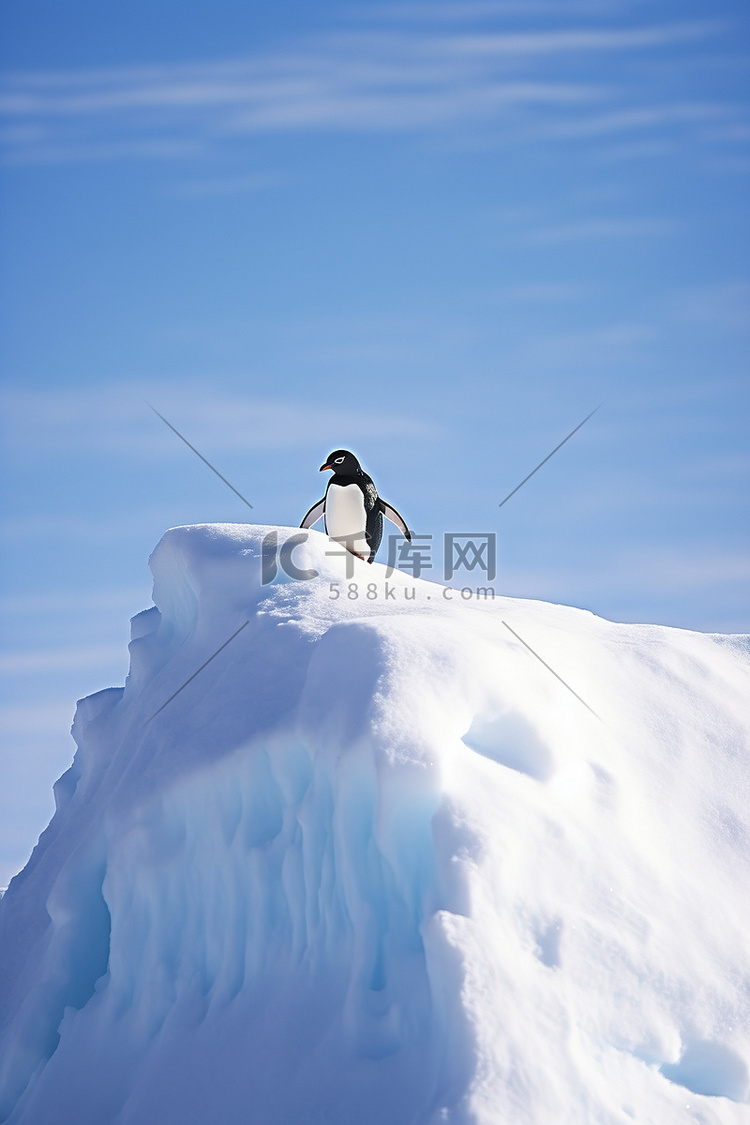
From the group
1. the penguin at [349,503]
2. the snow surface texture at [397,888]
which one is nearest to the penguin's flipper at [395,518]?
the penguin at [349,503]

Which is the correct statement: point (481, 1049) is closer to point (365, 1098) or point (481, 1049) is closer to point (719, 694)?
point (365, 1098)

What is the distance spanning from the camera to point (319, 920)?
4613 millimetres

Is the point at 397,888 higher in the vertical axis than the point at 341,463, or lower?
lower

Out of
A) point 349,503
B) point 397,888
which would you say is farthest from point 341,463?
point 397,888

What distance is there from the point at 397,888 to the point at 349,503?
4850 mm

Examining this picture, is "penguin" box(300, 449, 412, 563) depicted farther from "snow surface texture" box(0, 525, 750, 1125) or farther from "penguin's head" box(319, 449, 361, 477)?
"snow surface texture" box(0, 525, 750, 1125)

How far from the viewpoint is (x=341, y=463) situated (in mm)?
8977

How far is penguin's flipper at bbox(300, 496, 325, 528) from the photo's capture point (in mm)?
9523

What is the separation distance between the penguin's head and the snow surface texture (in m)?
2.62

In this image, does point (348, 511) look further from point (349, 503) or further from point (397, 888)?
point (397, 888)

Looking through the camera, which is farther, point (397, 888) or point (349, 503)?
point (349, 503)

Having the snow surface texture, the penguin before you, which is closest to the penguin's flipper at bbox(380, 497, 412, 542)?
the penguin

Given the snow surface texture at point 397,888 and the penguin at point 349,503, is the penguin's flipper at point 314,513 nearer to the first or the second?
the penguin at point 349,503

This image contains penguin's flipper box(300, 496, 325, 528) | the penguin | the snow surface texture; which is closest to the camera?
the snow surface texture
